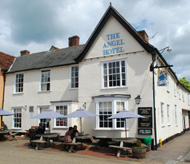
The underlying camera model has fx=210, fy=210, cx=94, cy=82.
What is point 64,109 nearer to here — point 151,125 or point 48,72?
point 48,72

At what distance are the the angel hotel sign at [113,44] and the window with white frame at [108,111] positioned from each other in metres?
3.67

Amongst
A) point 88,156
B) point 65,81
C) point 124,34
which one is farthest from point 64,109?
point 124,34

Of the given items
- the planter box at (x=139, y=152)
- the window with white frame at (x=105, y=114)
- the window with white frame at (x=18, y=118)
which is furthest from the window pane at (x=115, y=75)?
the window with white frame at (x=18, y=118)

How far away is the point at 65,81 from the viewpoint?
60.2 ft

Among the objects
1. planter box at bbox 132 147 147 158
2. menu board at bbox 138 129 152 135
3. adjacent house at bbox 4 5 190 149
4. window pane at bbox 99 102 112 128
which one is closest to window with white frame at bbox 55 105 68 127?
adjacent house at bbox 4 5 190 149

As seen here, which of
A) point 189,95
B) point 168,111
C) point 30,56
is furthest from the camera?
point 189,95

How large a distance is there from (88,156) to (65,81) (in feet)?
27.0

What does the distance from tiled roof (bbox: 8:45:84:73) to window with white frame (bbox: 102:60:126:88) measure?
358 centimetres

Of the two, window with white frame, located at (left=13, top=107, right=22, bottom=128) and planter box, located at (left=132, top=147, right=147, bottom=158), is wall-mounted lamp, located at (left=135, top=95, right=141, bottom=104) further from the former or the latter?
window with white frame, located at (left=13, top=107, right=22, bottom=128)

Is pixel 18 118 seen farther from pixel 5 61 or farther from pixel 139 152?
pixel 139 152

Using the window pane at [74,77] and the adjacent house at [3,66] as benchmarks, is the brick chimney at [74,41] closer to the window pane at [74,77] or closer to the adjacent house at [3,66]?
the window pane at [74,77]

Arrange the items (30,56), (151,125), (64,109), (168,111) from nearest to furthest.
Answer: (151,125) → (64,109) → (168,111) → (30,56)

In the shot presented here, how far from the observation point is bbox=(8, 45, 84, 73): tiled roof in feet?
63.1

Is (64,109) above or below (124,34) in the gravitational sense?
below
